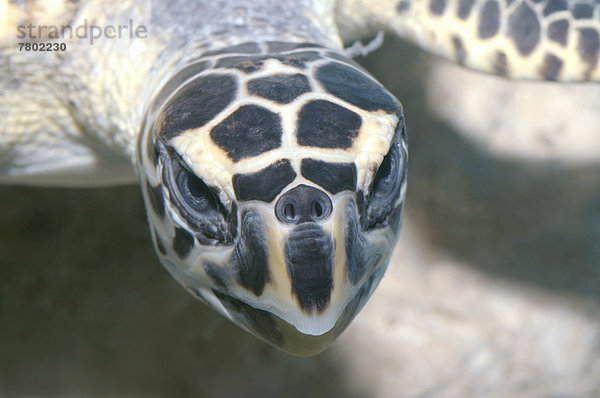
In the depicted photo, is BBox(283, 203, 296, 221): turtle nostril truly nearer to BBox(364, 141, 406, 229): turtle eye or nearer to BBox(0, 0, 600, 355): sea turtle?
BBox(0, 0, 600, 355): sea turtle

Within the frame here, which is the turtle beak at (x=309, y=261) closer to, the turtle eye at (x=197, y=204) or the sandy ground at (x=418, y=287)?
the turtle eye at (x=197, y=204)

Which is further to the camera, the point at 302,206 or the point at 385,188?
the point at 385,188

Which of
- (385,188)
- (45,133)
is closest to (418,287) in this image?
(385,188)

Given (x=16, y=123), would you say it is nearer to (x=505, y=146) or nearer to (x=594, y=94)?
(x=505, y=146)

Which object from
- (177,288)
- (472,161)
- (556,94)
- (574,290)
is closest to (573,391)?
(574,290)

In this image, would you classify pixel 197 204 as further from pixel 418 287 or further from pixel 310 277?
pixel 418 287

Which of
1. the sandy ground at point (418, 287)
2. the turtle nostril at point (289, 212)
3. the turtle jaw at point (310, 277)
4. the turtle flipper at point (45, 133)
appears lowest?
the sandy ground at point (418, 287)

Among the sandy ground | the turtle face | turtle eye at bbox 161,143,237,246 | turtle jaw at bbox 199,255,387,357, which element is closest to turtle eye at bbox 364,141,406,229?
the turtle face

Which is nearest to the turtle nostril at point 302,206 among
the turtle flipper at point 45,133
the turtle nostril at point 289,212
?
the turtle nostril at point 289,212
